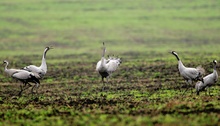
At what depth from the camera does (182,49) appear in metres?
48.4

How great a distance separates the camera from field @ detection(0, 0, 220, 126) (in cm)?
1406

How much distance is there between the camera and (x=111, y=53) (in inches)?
1823

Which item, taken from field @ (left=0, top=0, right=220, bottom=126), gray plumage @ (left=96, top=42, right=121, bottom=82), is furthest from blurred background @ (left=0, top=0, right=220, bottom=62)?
gray plumage @ (left=96, top=42, right=121, bottom=82)

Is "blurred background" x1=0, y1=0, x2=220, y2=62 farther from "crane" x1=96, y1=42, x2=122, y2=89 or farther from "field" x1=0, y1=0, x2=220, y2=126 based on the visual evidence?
"crane" x1=96, y1=42, x2=122, y2=89

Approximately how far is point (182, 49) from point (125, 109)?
3433cm

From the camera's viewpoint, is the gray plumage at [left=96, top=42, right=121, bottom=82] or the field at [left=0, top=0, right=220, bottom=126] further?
the gray plumage at [left=96, top=42, right=121, bottom=82]

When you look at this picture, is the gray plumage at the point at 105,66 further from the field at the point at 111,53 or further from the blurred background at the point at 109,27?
the blurred background at the point at 109,27

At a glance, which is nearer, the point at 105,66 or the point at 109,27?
the point at 105,66

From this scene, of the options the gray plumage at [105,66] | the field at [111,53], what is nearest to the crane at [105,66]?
the gray plumage at [105,66]


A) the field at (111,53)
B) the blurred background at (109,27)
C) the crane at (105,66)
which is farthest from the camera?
the blurred background at (109,27)

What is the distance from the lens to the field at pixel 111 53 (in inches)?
554

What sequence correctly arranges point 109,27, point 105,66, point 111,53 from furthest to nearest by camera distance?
point 109,27 → point 111,53 → point 105,66

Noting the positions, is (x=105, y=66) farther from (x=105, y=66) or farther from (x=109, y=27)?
(x=109, y=27)

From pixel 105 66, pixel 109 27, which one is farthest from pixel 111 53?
pixel 105 66
